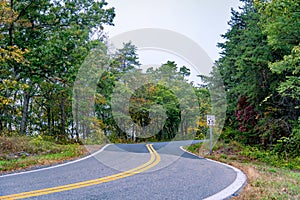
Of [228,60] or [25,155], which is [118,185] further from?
[228,60]

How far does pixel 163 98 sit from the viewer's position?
33.6 metres

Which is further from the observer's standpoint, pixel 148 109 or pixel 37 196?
pixel 148 109

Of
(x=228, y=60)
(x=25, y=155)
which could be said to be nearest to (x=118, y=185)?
(x=25, y=155)

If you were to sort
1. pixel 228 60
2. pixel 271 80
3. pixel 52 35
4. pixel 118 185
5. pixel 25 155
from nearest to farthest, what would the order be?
1. pixel 118 185
2. pixel 25 155
3. pixel 271 80
4. pixel 52 35
5. pixel 228 60

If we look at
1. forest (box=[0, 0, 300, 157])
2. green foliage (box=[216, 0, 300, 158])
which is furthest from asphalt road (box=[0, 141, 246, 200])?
green foliage (box=[216, 0, 300, 158])

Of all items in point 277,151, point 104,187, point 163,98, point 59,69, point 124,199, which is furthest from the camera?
point 163,98

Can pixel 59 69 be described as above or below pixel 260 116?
above

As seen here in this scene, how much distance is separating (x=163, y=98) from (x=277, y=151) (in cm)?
2197

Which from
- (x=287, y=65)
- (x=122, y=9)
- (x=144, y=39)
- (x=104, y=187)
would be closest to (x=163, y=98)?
(x=122, y=9)

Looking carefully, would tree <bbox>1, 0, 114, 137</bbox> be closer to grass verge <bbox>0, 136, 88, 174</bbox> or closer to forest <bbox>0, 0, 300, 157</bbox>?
forest <bbox>0, 0, 300, 157</bbox>

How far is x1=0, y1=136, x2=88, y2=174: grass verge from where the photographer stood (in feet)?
24.0

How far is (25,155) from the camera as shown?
9297 mm

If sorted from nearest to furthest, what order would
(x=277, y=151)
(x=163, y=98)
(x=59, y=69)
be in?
(x=277, y=151)
(x=59, y=69)
(x=163, y=98)

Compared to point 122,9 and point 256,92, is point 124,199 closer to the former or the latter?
point 256,92
